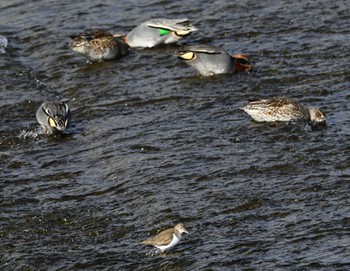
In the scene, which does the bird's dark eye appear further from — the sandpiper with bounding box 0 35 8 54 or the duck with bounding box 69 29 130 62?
the sandpiper with bounding box 0 35 8 54

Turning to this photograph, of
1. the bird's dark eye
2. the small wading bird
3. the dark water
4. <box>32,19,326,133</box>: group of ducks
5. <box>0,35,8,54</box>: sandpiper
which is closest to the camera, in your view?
the dark water

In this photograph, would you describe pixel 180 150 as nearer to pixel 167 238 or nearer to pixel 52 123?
pixel 52 123

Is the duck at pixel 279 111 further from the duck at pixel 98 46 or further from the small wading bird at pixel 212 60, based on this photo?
the duck at pixel 98 46

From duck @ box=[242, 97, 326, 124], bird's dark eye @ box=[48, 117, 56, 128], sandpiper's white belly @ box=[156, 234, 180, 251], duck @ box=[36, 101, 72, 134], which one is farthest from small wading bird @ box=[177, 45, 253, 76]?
sandpiper's white belly @ box=[156, 234, 180, 251]

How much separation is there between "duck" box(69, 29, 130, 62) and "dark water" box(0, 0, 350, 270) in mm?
176

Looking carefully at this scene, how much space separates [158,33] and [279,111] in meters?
4.03

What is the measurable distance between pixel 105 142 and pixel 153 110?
1.20 metres

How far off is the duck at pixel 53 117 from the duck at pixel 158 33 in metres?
3.18

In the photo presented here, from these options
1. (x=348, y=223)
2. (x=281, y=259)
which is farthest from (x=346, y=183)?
(x=281, y=259)

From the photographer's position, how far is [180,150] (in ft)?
37.7

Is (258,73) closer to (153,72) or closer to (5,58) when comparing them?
(153,72)

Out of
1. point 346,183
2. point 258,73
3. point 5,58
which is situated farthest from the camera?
point 5,58

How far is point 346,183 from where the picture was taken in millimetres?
10078

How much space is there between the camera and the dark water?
909cm
